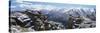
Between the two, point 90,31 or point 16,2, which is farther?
point 90,31

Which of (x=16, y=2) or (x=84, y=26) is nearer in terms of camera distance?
(x=16, y=2)

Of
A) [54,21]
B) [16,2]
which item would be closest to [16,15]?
[16,2]

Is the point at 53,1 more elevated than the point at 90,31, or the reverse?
the point at 53,1

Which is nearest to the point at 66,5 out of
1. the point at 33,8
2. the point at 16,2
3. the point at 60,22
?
the point at 60,22

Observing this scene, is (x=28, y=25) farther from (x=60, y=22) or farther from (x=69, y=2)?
(x=69, y=2)
